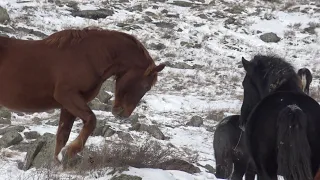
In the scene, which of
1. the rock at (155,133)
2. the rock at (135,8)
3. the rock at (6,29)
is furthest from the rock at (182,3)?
the rock at (155,133)

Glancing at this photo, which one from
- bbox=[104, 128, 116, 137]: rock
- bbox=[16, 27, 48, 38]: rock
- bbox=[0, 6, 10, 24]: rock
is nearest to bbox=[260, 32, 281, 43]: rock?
bbox=[16, 27, 48, 38]: rock

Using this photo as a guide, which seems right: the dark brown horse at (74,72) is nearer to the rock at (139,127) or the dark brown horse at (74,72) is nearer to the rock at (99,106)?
the rock at (139,127)

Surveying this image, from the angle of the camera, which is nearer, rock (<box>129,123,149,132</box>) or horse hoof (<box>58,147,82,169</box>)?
horse hoof (<box>58,147,82,169</box>)

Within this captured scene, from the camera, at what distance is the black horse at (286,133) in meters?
3.25

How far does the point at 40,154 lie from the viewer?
16.6 ft

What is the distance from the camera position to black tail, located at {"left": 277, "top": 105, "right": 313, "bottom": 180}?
10.6 feet

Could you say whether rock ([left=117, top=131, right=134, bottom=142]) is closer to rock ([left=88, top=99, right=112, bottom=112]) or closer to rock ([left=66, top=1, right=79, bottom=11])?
rock ([left=88, top=99, right=112, bottom=112])

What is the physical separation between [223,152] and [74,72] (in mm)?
1756

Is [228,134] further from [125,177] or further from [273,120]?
[273,120]

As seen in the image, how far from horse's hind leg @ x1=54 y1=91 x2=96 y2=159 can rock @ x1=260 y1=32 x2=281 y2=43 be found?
47.4 feet

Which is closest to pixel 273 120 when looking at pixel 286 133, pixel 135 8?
pixel 286 133

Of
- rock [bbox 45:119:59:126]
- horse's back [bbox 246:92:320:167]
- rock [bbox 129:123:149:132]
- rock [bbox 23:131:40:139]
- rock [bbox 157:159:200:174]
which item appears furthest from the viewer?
rock [bbox 129:123:149:132]

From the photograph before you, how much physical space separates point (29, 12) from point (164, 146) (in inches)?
474

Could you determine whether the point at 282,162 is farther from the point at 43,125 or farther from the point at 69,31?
the point at 43,125
